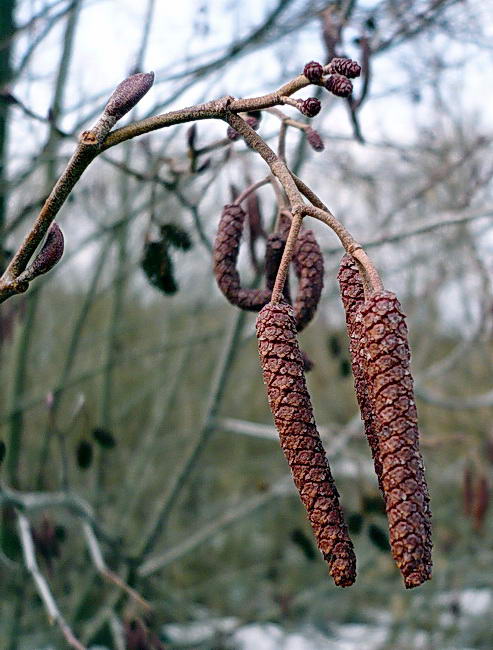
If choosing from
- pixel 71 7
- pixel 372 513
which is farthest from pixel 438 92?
pixel 372 513

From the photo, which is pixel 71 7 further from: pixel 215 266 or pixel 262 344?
pixel 262 344

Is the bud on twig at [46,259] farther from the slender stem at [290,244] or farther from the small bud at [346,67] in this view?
the small bud at [346,67]

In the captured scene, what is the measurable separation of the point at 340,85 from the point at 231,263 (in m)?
0.43

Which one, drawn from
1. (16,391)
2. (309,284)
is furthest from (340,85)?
(16,391)

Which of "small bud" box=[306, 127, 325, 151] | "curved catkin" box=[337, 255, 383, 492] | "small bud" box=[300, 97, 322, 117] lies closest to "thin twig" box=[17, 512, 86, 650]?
"curved catkin" box=[337, 255, 383, 492]

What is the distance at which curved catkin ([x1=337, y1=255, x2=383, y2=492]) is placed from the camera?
0.88 m

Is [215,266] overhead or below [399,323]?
overhead

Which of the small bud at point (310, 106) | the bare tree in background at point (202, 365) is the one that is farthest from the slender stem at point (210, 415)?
the small bud at point (310, 106)

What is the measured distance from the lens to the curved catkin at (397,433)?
802 mm

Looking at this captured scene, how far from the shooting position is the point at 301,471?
887 millimetres

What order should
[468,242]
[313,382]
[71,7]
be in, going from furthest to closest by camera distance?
[313,382] < [468,242] < [71,7]

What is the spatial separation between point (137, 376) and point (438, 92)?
11.1 ft

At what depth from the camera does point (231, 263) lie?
1280mm

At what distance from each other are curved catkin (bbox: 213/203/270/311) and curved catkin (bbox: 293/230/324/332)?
6 centimetres
